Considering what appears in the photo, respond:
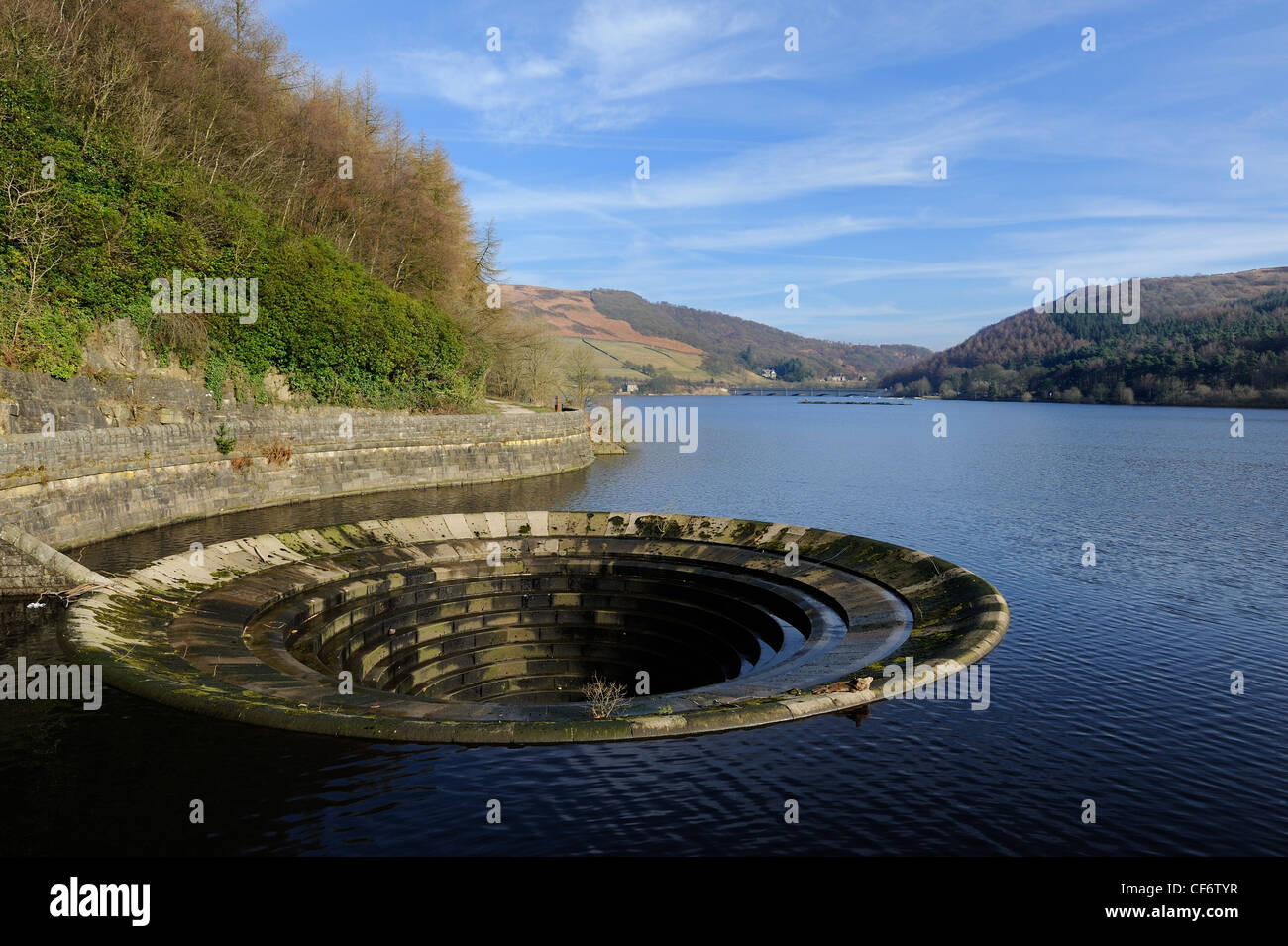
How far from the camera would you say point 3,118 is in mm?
31969

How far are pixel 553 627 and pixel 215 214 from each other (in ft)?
103

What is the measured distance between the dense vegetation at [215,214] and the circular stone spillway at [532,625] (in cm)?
1882

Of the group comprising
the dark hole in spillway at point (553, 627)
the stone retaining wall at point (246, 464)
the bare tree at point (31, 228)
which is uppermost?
the bare tree at point (31, 228)

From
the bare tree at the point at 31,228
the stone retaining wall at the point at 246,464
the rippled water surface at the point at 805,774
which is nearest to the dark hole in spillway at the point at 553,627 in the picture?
the rippled water surface at the point at 805,774

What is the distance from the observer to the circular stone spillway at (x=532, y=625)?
13.4 meters

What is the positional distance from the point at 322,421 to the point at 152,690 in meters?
33.0

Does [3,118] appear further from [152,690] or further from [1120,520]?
[1120,520]

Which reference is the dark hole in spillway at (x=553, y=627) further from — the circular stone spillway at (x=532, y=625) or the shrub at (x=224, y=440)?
the shrub at (x=224, y=440)

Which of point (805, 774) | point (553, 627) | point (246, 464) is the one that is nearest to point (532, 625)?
point (553, 627)

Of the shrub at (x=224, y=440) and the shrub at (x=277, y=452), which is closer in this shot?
the shrub at (x=224, y=440)

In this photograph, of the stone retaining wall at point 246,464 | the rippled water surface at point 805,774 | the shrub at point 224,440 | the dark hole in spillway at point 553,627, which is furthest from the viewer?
the shrub at point 224,440

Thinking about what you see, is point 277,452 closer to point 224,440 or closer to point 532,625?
point 224,440
